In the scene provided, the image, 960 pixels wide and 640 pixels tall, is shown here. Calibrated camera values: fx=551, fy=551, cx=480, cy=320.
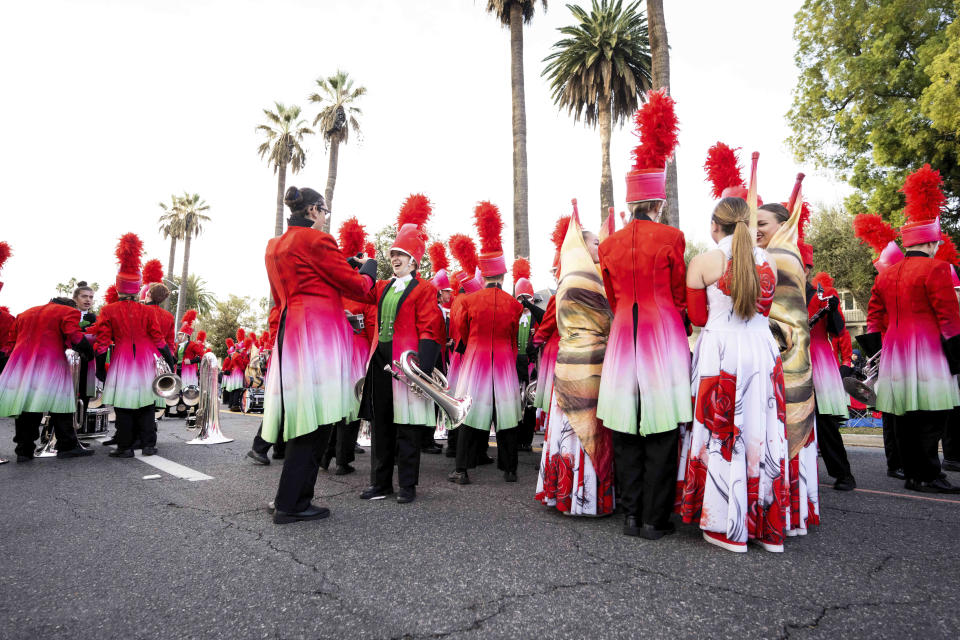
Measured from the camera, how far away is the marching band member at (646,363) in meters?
3.49

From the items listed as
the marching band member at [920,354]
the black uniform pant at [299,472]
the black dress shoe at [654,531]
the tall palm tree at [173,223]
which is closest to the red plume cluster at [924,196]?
the marching band member at [920,354]

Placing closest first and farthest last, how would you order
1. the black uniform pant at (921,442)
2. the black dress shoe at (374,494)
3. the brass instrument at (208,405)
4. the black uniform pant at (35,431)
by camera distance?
the black dress shoe at (374,494), the black uniform pant at (921,442), the black uniform pant at (35,431), the brass instrument at (208,405)

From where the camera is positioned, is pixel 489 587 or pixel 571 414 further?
pixel 571 414

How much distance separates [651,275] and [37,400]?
23.8 feet

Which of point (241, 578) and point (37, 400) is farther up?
point (37, 400)

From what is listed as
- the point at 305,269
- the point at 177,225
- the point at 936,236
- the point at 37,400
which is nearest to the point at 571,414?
the point at 305,269

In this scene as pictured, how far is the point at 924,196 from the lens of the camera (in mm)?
5484

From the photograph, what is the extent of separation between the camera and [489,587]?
263 cm

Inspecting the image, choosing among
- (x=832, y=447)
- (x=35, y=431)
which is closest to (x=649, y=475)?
(x=832, y=447)

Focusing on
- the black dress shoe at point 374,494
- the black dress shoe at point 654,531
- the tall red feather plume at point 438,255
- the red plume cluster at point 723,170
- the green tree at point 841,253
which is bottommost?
the black dress shoe at point 654,531

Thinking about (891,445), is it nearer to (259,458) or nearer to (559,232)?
(559,232)

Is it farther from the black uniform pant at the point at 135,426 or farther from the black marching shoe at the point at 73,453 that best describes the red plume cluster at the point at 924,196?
the black marching shoe at the point at 73,453

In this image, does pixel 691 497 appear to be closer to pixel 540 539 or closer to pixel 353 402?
pixel 540 539

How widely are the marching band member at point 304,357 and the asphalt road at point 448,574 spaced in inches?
13.7
